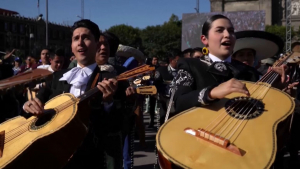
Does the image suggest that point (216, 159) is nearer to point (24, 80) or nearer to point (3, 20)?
point (24, 80)

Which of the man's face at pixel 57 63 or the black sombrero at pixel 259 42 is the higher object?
the black sombrero at pixel 259 42

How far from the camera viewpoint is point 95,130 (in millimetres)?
2762

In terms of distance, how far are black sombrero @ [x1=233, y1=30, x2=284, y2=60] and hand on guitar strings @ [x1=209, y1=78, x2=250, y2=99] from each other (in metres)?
1.14

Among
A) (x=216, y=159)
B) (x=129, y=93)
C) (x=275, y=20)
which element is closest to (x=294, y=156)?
(x=129, y=93)

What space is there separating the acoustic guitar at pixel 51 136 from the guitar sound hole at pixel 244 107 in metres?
0.69

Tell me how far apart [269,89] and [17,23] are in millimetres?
61326

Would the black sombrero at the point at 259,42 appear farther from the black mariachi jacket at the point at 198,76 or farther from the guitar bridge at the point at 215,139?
the guitar bridge at the point at 215,139

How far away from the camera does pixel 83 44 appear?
9.28 ft

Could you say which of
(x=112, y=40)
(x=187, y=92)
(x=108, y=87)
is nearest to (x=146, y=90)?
(x=112, y=40)

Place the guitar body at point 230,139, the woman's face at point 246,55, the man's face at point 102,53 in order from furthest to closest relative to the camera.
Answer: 1. the man's face at point 102,53
2. the woman's face at point 246,55
3. the guitar body at point 230,139

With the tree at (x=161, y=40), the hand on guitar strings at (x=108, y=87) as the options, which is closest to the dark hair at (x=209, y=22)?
the hand on guitar strings at (x=108, y=87)

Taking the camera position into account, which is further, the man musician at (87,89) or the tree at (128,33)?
the tree at (128,33)

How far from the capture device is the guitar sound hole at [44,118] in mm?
2552

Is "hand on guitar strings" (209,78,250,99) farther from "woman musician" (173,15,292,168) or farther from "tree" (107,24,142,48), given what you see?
"tree" (107,24,142,48)
